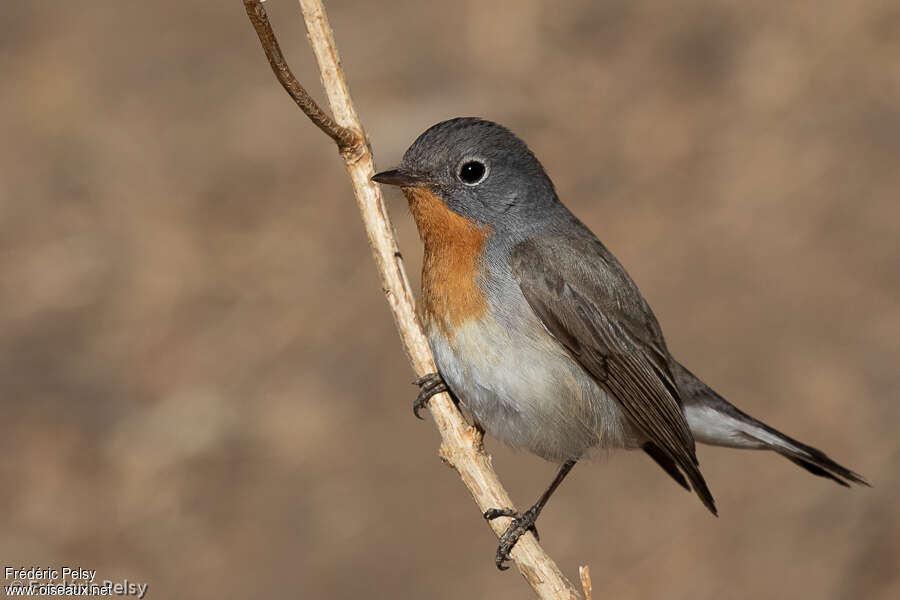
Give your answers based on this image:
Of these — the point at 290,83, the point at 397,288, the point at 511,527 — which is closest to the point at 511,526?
the point at 511,527

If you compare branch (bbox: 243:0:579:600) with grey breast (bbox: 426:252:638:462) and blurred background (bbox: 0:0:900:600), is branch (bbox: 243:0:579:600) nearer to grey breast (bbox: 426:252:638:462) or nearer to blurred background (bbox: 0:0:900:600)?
grey breast (bbox: 426:252:638:462)

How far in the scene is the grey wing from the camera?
5949 millimetres

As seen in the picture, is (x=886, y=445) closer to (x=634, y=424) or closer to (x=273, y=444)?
(x=634, y=424)

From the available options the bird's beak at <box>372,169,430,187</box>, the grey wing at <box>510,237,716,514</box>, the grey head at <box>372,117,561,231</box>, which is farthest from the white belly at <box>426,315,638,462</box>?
the bird's beak at <box>372,169,430,187</box>

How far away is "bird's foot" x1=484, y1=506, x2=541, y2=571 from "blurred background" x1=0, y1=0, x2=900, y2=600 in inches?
135

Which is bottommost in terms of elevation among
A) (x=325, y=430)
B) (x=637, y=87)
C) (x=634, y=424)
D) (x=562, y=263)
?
(x=634, y=424)

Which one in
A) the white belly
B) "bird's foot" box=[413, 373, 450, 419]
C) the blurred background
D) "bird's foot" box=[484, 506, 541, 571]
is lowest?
"bird's foot" box=[484, 506, 541, 571]

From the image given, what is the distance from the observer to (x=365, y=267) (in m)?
12.2

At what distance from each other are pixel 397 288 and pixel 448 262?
0.46 metres

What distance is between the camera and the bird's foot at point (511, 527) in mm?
5281

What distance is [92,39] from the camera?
45.3 feet

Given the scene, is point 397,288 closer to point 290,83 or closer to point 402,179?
point 402,179

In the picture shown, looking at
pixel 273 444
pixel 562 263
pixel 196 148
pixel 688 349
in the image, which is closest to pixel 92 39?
pixel 196 148

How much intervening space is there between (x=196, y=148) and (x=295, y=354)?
10.8ft
